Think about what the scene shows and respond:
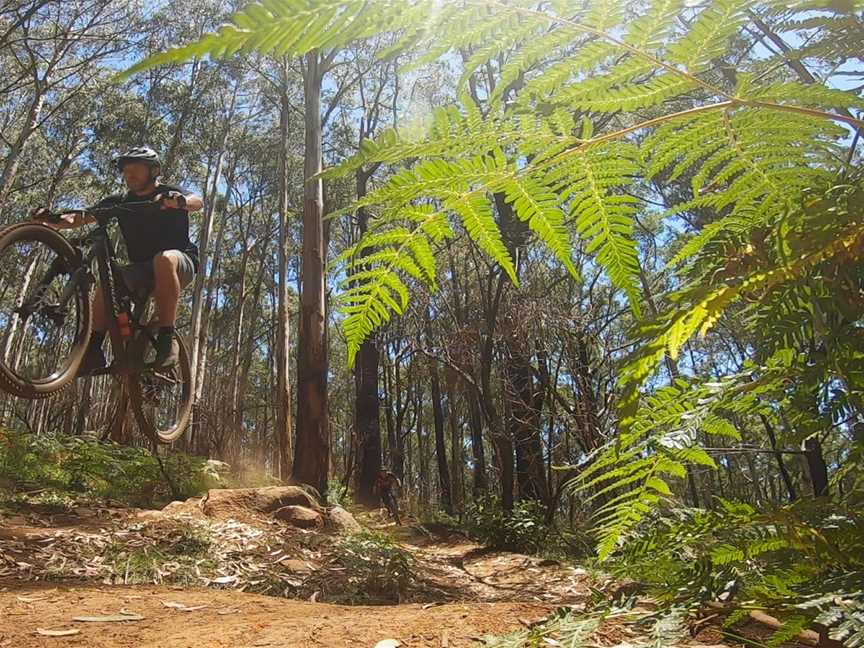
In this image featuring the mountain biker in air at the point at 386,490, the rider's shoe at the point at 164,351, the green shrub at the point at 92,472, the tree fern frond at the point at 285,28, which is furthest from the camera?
the mountain biker in air at the point at 386,490

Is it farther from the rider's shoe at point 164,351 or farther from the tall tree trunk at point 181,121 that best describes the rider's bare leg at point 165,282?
the tall tree trunk at point 181,121

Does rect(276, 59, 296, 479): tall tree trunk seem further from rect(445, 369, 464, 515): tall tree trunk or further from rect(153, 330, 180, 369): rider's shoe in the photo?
rect(153, 330, 180, 369): rider's shoe

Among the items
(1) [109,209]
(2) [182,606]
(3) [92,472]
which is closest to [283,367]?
(3) [92,472]

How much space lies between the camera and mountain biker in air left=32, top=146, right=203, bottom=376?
3.49 m

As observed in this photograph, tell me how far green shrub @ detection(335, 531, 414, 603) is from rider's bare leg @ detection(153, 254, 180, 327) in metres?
2.06

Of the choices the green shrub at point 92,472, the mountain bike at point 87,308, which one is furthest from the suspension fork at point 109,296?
the green shrub at point 92,472

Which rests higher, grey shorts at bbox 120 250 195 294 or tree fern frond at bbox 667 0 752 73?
grey shorts at bbox 120 250 195 294

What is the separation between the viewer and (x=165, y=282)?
11.5ft

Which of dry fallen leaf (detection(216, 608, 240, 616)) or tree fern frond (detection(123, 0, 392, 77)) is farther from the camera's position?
dry fallen leaf (detection(216, 608, 240, 616))

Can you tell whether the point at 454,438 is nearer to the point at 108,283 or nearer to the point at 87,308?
the point at 108,283

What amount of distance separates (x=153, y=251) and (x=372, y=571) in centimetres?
257

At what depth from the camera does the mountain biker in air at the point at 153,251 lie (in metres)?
3.49

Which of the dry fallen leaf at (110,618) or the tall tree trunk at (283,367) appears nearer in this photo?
the dry fallen leaf at (110,618)

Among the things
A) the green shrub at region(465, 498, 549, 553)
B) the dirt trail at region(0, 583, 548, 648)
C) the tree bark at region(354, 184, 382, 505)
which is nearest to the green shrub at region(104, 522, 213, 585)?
the dirt trail at region(0, 583, 548, 648)
